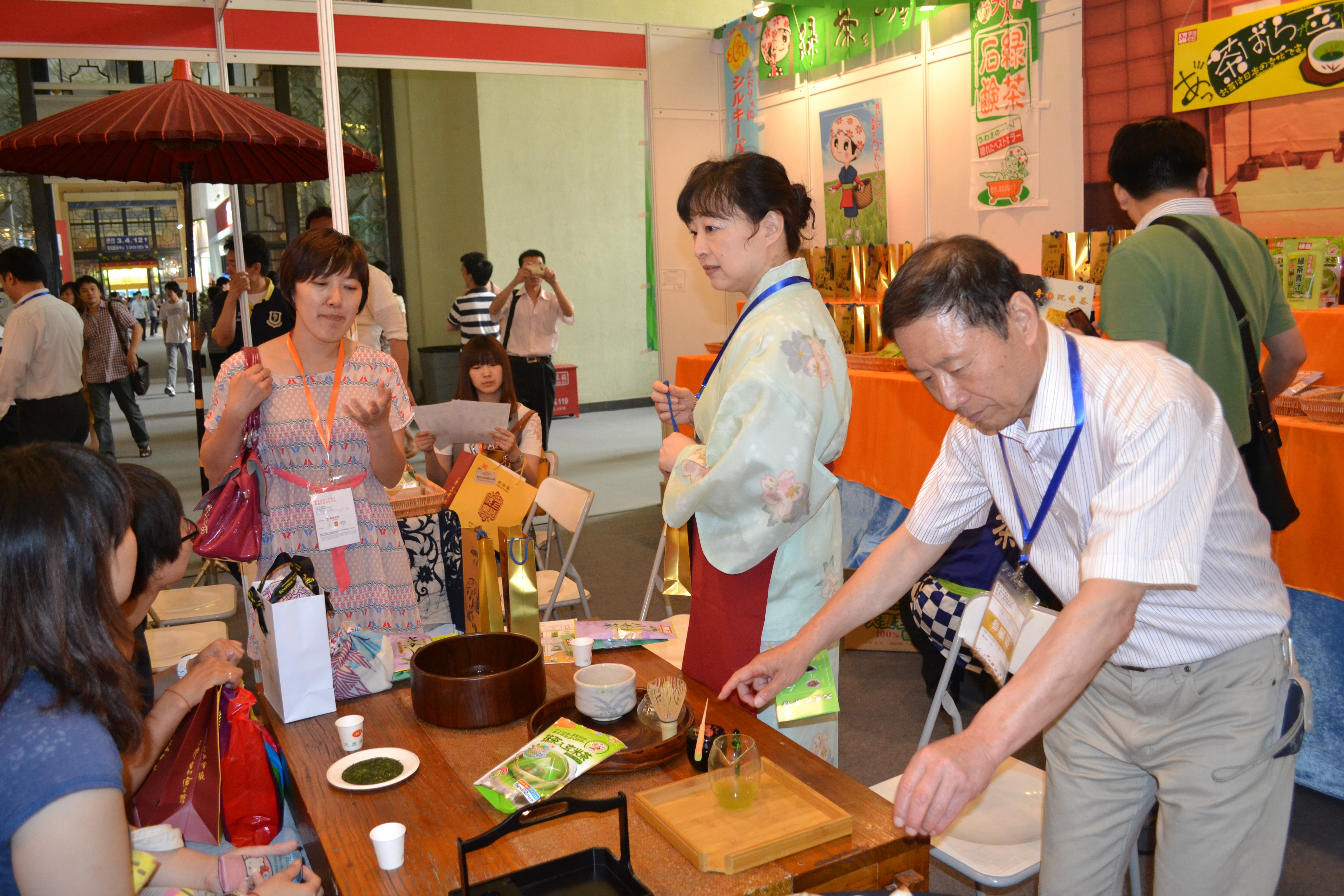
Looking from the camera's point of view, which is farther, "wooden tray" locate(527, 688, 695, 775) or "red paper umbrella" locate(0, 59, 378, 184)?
"red paper umbrella" locate(0, 59, 378, 184)

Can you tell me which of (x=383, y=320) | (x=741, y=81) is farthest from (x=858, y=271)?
(x=383, y=320)

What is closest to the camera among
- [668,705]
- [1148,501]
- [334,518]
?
[1148,501]

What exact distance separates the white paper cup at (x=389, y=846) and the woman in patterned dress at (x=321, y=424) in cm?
101

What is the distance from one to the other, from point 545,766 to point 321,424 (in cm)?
118

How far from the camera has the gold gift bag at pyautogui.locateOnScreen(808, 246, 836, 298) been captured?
615cm

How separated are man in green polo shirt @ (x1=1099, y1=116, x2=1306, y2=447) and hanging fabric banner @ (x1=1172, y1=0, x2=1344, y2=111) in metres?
1.66

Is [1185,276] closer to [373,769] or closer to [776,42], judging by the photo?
[373,769]

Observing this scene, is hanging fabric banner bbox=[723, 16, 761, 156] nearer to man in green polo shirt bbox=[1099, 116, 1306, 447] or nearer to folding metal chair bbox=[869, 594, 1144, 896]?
man in green polo shirt bbox=[1099, 116, 1306, 447]

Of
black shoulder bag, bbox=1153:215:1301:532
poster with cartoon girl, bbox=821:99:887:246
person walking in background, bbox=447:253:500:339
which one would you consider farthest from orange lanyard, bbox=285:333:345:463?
person walking in background, bbox=447:253:500:339

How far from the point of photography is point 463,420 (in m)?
3.94

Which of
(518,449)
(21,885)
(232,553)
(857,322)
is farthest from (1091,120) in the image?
(21,885)

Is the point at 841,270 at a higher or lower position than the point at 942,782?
higher

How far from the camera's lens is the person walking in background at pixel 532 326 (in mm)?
6246

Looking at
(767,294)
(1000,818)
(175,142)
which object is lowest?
(1000,818)
